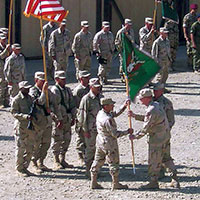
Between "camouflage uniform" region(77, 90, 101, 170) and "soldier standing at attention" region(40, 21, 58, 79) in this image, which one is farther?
"soldier standing at attention" region(40, 21, 58, 79)

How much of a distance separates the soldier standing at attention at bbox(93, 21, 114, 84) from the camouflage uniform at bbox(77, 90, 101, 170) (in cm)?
813

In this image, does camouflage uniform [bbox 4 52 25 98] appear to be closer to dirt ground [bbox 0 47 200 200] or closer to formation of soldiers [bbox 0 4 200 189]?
dirt ground [bbox 0 47 200 200]

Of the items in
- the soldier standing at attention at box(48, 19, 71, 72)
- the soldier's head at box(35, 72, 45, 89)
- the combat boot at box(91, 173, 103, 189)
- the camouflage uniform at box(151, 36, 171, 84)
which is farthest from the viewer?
the soldier standing at attention at box(48, 19, 71, 72)

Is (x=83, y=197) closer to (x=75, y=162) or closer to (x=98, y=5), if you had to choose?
(x=75, y=162)

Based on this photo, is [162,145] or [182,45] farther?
[182,45]

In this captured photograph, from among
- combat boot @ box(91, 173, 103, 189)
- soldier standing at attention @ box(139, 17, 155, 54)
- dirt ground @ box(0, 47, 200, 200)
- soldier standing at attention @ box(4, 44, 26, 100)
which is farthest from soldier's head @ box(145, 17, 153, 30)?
combat boot @ box(91, 173, 103, 189)

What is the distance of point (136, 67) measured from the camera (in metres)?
13.9

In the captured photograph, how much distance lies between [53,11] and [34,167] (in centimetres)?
323

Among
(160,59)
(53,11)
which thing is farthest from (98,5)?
(53,11)

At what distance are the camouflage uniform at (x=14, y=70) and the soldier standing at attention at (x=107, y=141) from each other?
5.63 m

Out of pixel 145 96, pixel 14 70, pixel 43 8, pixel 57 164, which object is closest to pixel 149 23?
pixel 14 70

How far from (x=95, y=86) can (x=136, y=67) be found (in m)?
0.87

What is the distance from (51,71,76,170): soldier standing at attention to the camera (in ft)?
48.4

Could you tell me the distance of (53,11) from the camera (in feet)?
51.5
